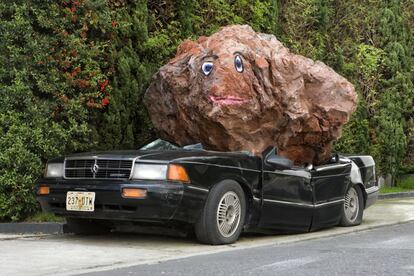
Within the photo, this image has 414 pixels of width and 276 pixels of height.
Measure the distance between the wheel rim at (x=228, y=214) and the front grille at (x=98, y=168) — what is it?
1101 mm

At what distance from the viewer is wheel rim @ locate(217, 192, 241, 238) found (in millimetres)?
7305

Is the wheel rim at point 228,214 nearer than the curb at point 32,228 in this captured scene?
Yes

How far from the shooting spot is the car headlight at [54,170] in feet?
24.7

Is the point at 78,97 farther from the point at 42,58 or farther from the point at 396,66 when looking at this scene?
the point at 396,66

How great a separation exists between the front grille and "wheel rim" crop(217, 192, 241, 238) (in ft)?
3.61

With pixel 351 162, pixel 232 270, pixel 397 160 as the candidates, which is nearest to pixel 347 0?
pixel 397 160

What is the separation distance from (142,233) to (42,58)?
101 inches

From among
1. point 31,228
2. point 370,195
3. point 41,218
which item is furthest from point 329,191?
point 31,228

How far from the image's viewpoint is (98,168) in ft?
23.5

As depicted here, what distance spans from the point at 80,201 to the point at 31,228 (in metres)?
1.60

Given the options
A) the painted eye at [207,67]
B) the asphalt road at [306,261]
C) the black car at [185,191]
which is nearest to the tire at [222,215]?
the black car at [185,191]

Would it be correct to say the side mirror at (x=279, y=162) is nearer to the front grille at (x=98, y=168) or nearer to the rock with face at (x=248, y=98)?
the rock with face at (x=248, y=98)

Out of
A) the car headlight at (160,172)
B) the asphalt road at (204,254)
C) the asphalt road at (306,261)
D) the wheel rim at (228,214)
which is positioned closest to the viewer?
the asphalt road at (306,261)

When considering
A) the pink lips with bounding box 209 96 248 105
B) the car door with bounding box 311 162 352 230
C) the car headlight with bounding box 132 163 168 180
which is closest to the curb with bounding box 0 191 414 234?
the car headlight with bounding box 132 163 168 180
